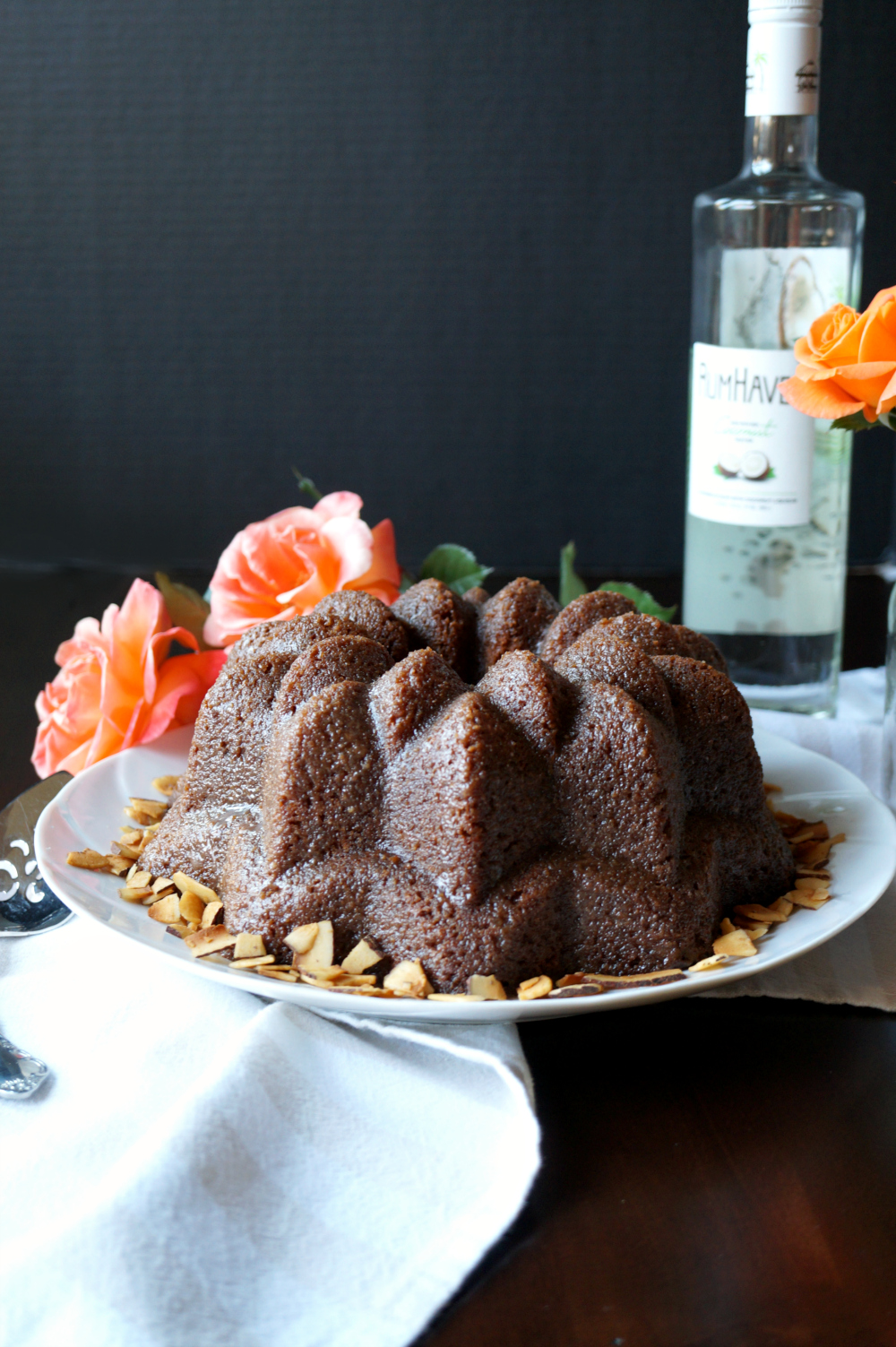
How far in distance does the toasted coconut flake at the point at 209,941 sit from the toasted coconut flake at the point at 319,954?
3 cm

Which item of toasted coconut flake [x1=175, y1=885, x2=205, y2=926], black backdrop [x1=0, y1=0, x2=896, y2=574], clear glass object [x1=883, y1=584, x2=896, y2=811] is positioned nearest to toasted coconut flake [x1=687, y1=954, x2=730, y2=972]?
toasted coconut flake [x1=175, y1=885, x2=205, y2=926]

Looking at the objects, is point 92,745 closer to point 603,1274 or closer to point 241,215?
point 603,1274

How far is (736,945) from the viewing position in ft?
1.73

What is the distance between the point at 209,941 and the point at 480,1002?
132mm

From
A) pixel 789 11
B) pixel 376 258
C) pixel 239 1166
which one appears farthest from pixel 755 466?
pixel 376 258

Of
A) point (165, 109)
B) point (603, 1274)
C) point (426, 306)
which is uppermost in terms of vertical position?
point (165, 109)

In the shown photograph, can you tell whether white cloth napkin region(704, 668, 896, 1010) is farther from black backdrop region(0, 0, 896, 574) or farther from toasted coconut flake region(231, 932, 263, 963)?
black backdrop region(0, 0, 896, 574)

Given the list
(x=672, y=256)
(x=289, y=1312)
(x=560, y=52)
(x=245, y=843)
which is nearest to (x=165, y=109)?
(x=560, y=52)

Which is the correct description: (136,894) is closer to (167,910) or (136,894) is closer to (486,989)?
(167,910)

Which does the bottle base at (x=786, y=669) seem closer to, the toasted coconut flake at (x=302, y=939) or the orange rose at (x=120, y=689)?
the orange rose at (x=120, y=689)

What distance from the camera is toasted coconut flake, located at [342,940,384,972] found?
52cm

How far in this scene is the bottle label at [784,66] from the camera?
78 centimetres

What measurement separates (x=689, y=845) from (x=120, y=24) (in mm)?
1189

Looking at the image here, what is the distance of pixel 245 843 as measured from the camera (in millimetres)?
572
